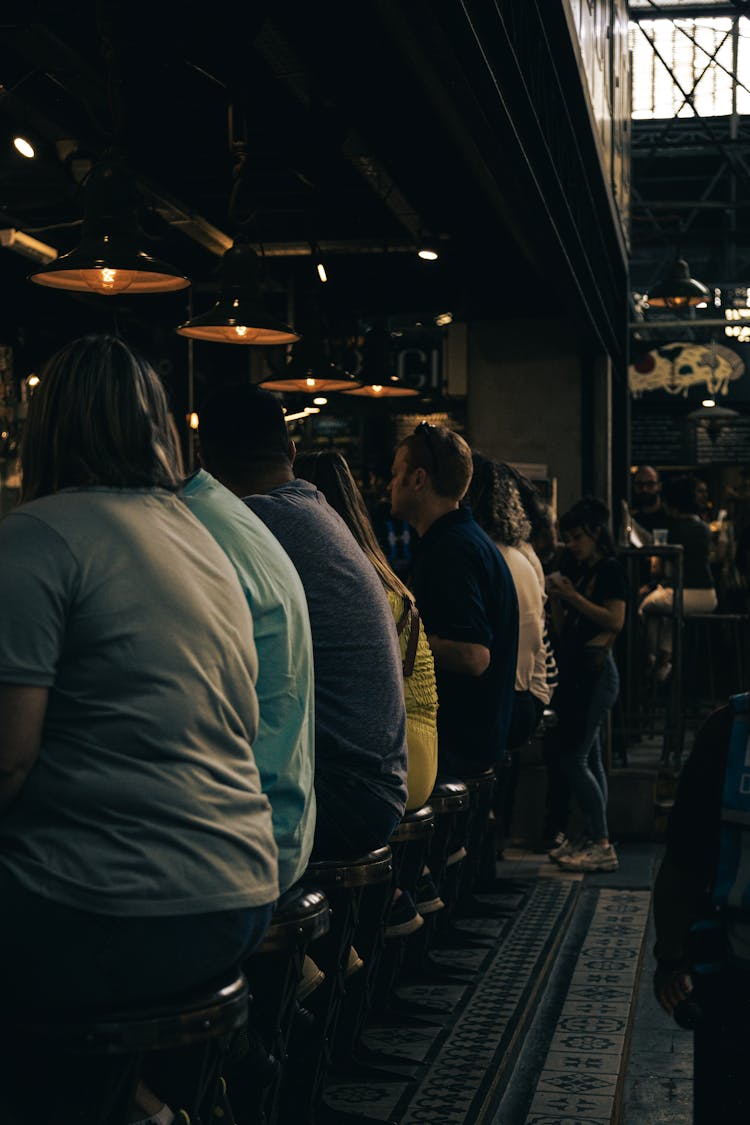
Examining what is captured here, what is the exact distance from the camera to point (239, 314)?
5.54m

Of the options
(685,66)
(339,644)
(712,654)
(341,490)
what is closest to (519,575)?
(341,490)

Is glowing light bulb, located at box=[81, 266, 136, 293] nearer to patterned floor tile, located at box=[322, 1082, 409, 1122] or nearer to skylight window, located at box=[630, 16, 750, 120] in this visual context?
patterned floor tile, located at box=[322, 1082, 409, 1122]

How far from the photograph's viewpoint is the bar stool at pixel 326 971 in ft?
10.6

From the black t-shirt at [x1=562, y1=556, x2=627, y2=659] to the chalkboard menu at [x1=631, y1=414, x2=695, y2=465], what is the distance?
13172 millimetres

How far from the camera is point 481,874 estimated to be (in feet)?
21.6

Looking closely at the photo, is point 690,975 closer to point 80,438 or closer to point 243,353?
point 80,438

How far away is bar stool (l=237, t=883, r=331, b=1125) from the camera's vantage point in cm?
275

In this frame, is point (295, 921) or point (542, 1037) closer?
point (295, 921)

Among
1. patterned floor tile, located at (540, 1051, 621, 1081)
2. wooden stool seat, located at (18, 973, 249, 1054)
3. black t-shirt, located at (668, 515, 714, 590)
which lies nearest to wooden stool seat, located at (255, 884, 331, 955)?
wooden stool seat, located at (18, 973, 249, 1054)

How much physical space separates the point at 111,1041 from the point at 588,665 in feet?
17.6

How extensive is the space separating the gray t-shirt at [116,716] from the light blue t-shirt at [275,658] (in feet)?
1.50

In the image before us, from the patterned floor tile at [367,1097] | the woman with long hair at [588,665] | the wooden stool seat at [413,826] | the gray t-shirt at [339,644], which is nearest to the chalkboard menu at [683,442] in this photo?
the woman with long hair at [588,665]

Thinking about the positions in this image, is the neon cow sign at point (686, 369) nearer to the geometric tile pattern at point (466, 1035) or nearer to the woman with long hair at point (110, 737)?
the geometric tile pattern at point (466, 1035)

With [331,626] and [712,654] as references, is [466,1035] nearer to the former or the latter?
[331,626]
